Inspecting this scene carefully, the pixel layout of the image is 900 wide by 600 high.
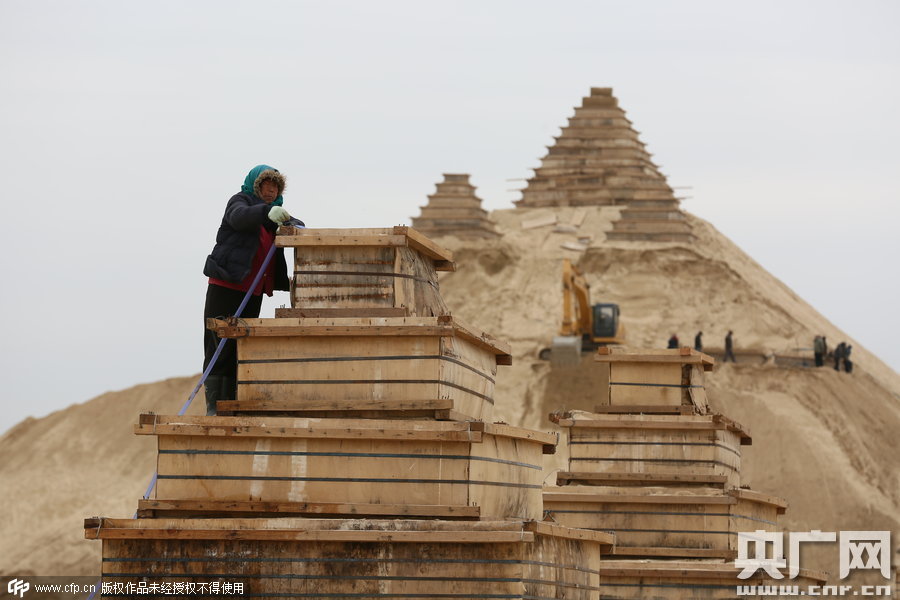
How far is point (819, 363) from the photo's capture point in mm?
60906

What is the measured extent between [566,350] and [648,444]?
137 feet

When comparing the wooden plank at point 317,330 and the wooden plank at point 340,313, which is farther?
the wooden plank at point 340,313

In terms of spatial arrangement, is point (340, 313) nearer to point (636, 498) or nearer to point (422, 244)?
point (422, 244)

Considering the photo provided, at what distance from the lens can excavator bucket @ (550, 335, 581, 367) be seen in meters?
58.2

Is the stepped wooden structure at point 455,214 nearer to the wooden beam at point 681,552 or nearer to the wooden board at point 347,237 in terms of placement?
the wooden beam at point 681,552

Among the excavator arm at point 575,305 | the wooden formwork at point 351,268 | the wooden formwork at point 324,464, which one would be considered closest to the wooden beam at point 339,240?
the wooden formwork at point 351,268

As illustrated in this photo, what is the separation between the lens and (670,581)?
15.7 meters

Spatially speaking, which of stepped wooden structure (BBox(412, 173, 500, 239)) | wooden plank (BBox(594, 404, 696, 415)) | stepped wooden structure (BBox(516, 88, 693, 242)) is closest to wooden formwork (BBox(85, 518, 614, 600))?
wooden plank (BBox(594, 404, 696, 415))

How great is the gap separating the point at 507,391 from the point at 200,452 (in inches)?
1900

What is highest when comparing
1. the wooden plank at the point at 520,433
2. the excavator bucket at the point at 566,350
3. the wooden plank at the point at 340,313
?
the excavator bucket at the point at 566,350

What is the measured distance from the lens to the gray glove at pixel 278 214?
1217 centimetres

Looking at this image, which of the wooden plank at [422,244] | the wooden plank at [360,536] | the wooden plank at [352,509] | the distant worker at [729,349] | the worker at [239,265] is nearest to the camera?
the wooden plank at [360,536]

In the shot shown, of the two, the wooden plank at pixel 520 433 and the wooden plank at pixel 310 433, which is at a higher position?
the wooden plank at pixel 520 433

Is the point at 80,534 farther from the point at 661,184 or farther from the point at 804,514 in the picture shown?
the point at 661,184
